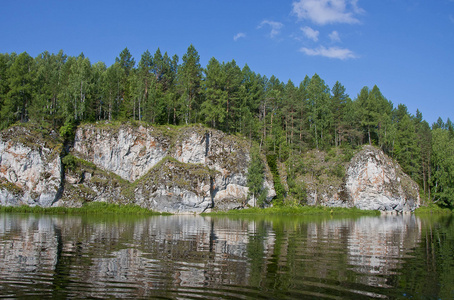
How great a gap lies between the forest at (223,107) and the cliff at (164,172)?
439 centimetres

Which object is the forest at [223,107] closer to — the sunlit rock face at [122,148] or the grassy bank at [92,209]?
the sunlit rock face at [122,148]

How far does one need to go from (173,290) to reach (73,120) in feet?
219

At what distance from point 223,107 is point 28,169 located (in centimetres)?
4128

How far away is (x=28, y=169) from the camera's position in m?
60.0

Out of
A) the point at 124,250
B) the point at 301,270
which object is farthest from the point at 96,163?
the point at 301,270

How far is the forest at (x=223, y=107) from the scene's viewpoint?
6850 cm

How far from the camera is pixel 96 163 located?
67750mm

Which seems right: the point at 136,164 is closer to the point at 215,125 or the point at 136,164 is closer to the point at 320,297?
the point at 215,125

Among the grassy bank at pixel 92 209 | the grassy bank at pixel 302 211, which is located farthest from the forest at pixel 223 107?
the grassy bank at pixel 92 209

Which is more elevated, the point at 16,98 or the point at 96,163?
the point at 16,98

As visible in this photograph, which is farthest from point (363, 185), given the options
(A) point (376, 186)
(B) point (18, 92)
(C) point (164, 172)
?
(B) point (18, 92)

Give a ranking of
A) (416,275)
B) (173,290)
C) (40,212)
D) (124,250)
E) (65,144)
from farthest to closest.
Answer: (65,144), (40,212), (124,250), (416,275), (173,290)

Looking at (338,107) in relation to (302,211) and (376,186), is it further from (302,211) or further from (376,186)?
(302,211)

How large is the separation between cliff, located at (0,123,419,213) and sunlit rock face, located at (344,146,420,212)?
0.66 ft
